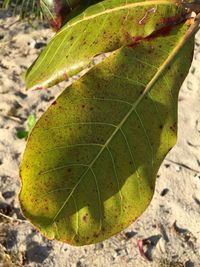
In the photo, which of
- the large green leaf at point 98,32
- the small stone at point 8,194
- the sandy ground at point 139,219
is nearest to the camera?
the large green leaf at point 98,32

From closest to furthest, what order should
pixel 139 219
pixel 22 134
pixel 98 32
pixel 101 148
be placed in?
pixel 101 148 → pixel 98 32 → pixel 139 219 → pixel 22 134

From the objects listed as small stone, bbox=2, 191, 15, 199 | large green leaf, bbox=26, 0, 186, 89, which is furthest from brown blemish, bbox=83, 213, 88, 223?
small stone, bbox=2, 191, 15, 199

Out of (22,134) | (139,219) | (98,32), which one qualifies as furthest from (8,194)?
(98,32)

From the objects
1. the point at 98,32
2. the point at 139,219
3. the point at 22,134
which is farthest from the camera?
the point at 22,134

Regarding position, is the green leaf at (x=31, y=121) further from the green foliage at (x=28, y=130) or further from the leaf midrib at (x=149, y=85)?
the leaf midrib at (x=149, y=85)

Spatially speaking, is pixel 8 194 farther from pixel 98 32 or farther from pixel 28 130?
pixel 98 32

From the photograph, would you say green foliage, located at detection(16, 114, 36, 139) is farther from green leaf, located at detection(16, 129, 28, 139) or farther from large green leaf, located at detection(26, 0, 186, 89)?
large green leaf, located at detection(26, 0, 186, 89)

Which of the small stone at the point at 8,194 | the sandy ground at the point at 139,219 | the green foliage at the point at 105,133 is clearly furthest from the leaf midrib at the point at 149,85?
the small stone at the point at 8,194
